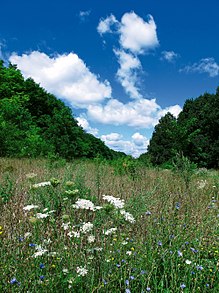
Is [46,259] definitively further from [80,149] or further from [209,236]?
[80,149]

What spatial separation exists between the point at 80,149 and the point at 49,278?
29965mm

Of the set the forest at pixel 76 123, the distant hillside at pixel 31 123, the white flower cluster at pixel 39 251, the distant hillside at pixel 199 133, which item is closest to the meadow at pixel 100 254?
the white flower cluster at pixel 39 251

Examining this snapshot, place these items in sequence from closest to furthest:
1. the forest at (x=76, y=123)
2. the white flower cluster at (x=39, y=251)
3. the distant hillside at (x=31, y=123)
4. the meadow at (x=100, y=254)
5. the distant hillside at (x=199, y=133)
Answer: the white flower cluster at (x=39, y=251) → the meadow at (x=100, y=254) → the distant hillside at (x=31, y=123) → the forest at (x=76, y=123) → the distant hillside at (x=199, y=133)

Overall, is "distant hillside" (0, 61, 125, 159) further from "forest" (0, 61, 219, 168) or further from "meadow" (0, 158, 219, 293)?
"meadow" (0, 158, 219, 293)

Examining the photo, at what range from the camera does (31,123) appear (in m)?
27.9

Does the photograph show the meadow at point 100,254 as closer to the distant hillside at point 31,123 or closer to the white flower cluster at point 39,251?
the white flower cluster at point 39,251

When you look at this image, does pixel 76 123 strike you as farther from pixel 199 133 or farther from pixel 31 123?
pixel 199 133

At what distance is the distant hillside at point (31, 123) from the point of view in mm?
15584

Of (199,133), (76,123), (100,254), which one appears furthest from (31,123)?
(100,254)

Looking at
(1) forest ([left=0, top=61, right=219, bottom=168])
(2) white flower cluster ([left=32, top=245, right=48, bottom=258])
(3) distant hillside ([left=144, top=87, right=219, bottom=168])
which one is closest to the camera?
(2) white flower cluster ([left=32, top=245, right=48, bottom=258])

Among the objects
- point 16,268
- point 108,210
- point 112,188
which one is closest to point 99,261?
point 108,210

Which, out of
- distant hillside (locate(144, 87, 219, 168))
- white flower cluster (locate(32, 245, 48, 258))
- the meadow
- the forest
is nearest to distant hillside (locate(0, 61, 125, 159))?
the forest

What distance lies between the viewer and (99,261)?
2480 millimetres

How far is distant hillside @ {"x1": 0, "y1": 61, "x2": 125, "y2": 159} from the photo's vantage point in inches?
614
